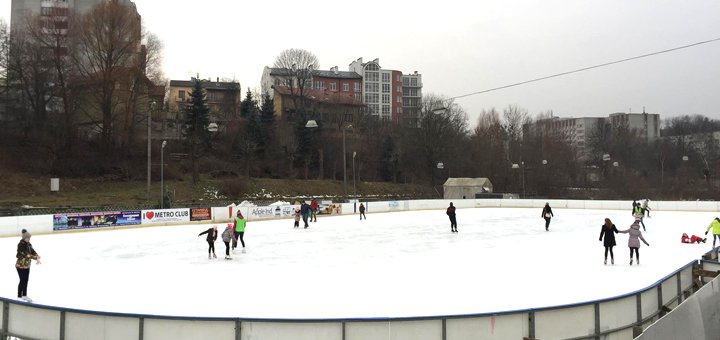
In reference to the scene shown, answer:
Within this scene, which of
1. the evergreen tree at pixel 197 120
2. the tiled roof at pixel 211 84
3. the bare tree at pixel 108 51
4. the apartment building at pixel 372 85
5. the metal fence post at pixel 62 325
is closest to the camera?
the metal fence post at pixel 62 325

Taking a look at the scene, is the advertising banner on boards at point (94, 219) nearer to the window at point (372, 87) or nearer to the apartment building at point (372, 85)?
the apartment building at point (372, 85)

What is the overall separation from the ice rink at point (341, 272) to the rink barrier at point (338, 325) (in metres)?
2.40

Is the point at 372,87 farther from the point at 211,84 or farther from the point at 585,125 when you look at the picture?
the point at 585,125

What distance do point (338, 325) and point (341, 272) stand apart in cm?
743

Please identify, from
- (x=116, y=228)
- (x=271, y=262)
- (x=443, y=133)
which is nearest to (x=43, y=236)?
(x=116, y=228)

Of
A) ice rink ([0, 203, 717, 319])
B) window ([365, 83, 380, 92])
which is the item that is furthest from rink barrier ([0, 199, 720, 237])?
window ([365, 83, 380, 92])

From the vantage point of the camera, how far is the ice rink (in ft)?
30.8

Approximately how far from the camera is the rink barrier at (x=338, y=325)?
18.5 feet

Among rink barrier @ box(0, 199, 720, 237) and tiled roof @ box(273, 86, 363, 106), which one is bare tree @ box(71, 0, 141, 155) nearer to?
rink barrier @ box(0, 199, 720, 237)

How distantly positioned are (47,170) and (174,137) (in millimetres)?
16635

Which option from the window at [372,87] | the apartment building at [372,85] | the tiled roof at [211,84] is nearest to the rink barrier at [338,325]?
the tiled roof at [211,84]

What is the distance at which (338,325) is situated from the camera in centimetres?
564

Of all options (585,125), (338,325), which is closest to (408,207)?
(338,325)

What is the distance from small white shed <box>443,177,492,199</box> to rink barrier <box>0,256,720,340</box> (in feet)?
161
